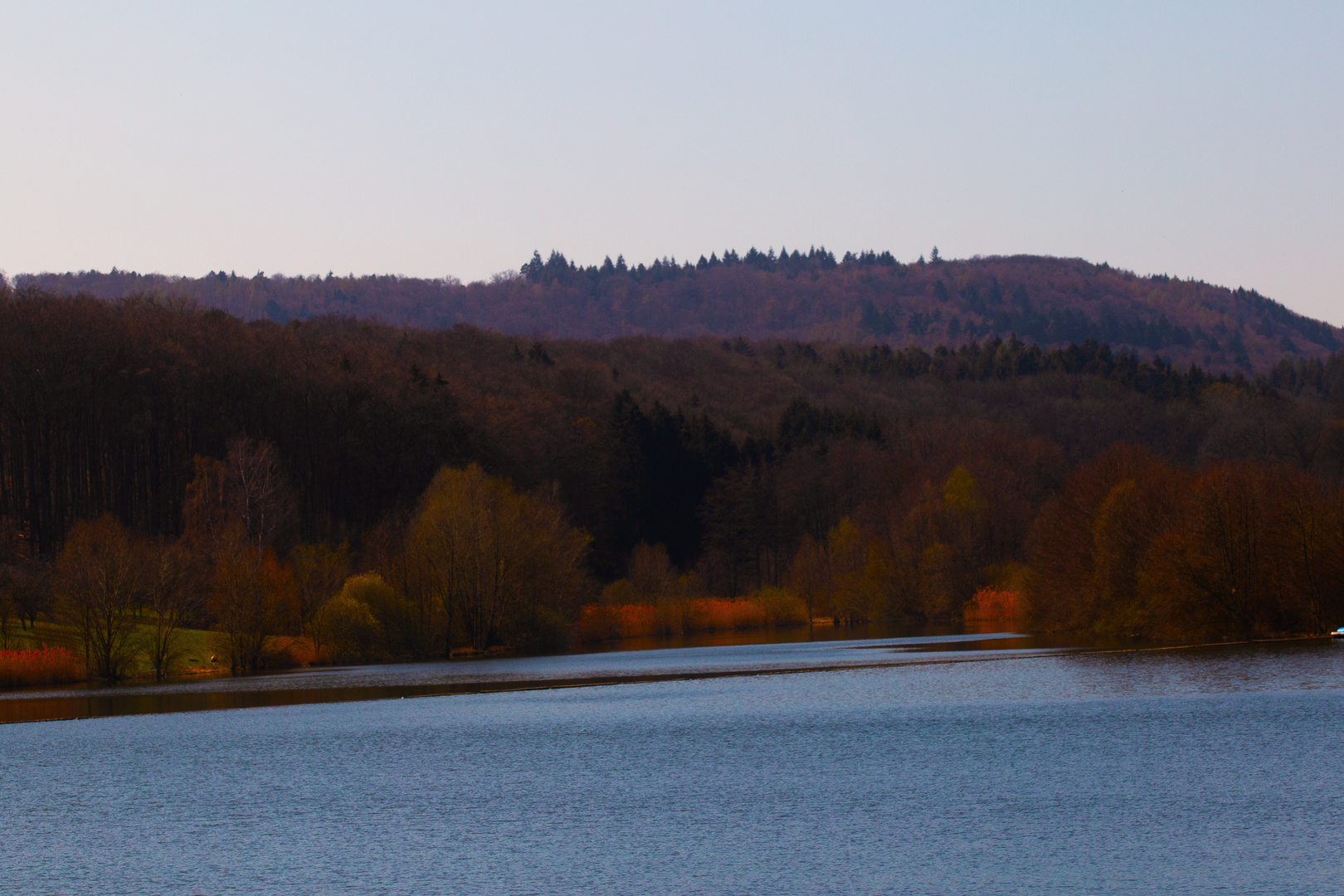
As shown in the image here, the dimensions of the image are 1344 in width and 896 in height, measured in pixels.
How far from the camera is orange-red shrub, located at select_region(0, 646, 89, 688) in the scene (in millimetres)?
57625

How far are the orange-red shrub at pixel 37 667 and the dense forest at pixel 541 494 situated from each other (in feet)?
6.62

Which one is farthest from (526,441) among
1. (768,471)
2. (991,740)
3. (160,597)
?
(991,740)

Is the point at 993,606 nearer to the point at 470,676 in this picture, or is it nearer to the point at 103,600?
the point at 470,676

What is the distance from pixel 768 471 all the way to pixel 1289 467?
75.0m

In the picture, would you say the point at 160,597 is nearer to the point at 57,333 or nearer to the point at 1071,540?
the point at 57,333

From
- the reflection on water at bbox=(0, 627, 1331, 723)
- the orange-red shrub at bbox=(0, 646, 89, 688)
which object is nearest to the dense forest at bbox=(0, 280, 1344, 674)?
the orange-red shrub at bbox=(0, 646, 89, 688)

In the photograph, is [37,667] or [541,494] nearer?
[37,667]

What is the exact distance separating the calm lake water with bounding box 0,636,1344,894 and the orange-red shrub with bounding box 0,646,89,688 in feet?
54.0

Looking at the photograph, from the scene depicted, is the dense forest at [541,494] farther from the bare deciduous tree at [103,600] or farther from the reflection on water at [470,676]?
the reflection on water at [470,676]

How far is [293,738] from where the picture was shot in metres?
37.4

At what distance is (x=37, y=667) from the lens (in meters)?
58.2

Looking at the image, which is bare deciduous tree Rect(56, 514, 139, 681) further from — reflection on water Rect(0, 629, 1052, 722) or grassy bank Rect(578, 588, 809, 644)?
grassy bank Rect(578, 588, 809, 644)

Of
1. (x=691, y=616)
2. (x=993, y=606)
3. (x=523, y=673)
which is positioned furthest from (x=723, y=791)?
(x=691, y=616)

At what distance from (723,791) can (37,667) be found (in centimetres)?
4362
